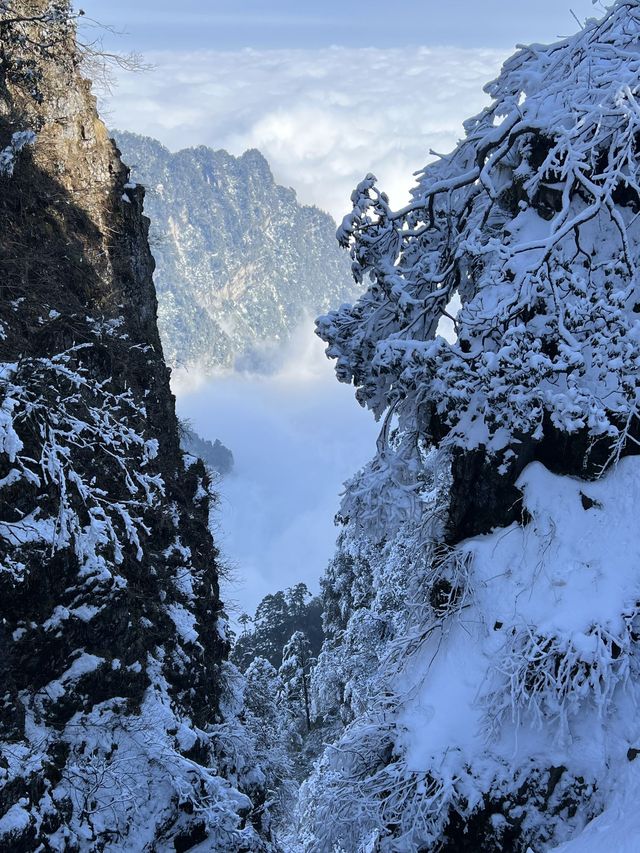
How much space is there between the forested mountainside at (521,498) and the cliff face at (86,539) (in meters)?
2.17

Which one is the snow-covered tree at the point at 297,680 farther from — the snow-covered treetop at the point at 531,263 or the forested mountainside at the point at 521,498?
the snow-covered treetop at the point at 531,263

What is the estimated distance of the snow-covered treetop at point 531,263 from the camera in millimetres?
6234

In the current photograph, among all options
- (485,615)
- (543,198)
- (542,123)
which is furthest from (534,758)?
(542,123)

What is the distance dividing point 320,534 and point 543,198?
19310 centimetres

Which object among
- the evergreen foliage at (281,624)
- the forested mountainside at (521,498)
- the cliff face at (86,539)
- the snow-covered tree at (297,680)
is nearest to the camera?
the forested mountainside at (521,498)

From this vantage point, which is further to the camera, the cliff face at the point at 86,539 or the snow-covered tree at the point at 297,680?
the snow-covered tree at the point at 297,680

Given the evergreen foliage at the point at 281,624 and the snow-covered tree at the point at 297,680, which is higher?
the evergreen foliage at the point at 281,624

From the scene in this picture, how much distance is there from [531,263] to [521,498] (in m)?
2.57

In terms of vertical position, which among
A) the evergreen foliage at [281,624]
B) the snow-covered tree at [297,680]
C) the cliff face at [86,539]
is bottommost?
the cliff face at [86,539]

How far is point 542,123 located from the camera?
6.85 meters

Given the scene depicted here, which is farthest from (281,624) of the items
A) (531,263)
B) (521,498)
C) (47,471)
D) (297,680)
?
(531,263)

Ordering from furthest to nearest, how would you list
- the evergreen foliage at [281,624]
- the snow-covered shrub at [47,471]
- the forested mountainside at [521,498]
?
the evergreen foliage at [281,624] → the snow-covered shrub at [47,471] → the forested mountainside at [521,498]

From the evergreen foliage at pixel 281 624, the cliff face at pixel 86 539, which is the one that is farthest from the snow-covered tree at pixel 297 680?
the cliff face at pixel 86 539

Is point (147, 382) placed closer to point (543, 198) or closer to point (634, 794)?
point (543, 198)
